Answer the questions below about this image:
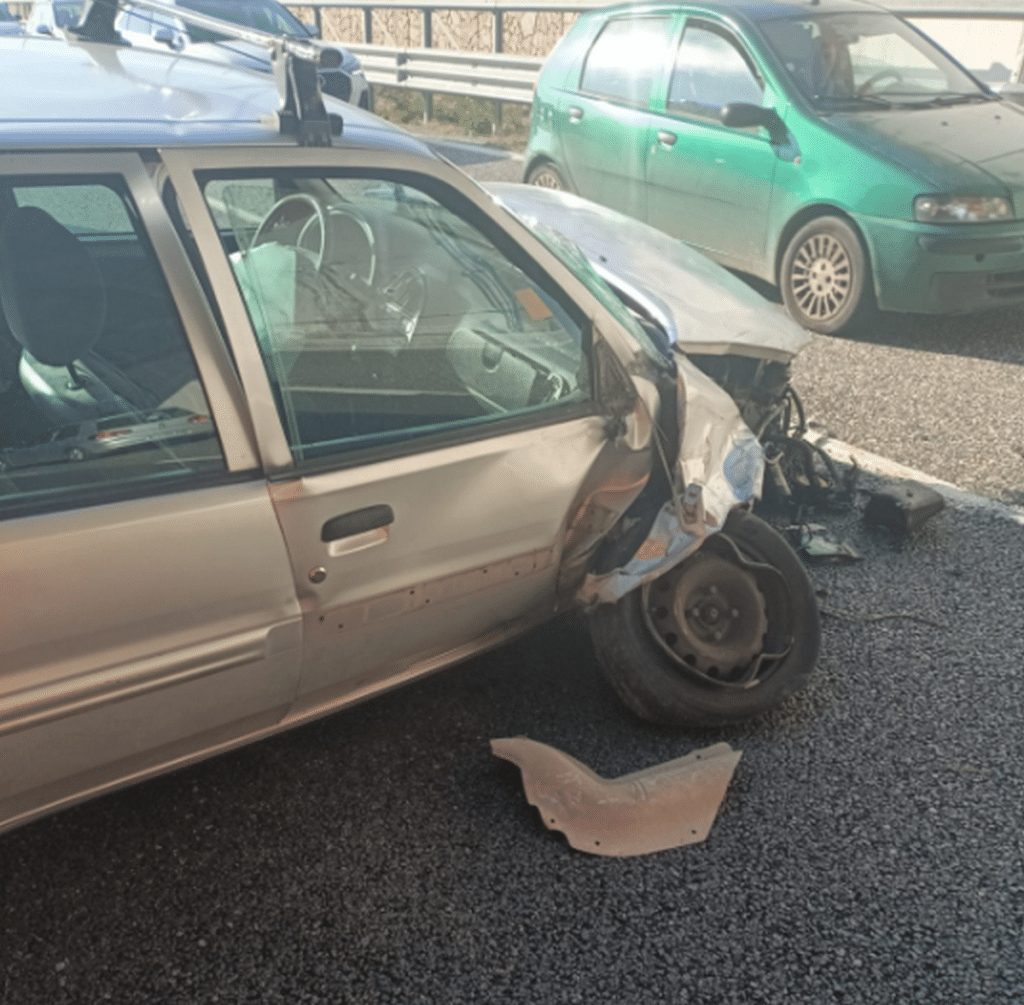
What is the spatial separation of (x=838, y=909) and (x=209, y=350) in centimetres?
189

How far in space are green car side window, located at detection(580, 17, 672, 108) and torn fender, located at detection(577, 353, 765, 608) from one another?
501 cm

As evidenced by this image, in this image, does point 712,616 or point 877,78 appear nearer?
Result: point 712,616

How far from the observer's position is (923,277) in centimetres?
606

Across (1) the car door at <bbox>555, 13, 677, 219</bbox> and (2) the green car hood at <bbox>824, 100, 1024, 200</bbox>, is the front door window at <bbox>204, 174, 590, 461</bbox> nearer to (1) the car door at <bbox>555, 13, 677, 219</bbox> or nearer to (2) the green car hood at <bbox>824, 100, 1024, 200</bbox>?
(2) the green car hood at <bbox>824, 100, 1024, 200</bbox>

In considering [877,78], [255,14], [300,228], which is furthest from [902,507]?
[255,14]

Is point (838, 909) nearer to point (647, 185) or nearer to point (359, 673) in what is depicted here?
point (359, 673)

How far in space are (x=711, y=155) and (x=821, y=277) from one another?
1095 millimetres

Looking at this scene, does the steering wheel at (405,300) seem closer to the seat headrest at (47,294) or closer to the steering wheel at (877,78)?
the seat headrest at (47,294)

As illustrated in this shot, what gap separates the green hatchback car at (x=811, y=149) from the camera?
6043 millimetres

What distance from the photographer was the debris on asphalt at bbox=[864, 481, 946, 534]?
415cm

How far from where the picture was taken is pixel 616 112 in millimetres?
7492

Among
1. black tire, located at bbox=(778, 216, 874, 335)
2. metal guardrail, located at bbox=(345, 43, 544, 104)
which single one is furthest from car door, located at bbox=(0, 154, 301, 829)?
metal guardrail, located at bbox=(345, 43, 544, 104)

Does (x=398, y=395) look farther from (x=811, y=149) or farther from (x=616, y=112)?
(x=616, y=112)

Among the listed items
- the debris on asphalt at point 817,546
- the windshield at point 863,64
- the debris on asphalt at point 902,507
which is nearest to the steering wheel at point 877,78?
the windshield at point 863,64
